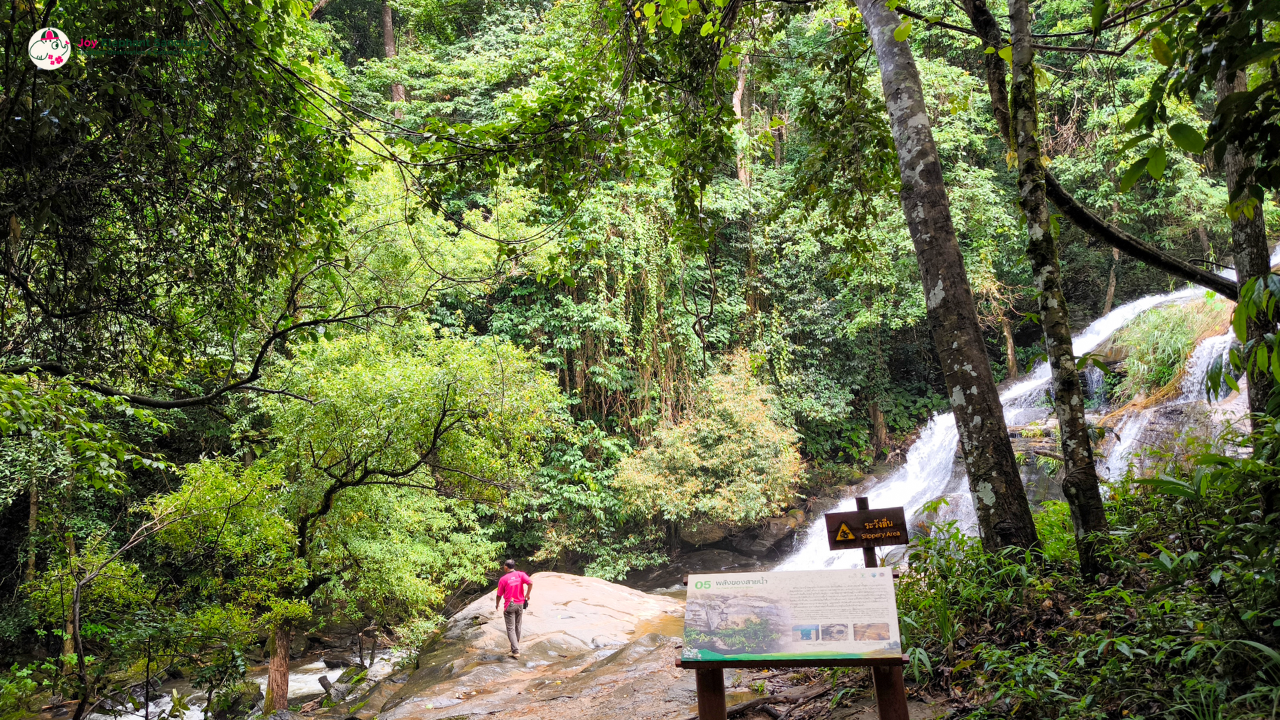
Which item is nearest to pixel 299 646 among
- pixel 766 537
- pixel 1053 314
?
pixel 766 537

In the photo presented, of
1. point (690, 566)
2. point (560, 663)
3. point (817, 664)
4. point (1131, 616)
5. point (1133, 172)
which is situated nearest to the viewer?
point (1133, 172)

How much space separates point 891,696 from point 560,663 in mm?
6182

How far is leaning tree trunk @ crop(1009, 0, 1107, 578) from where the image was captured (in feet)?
10.4

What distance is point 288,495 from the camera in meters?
6.81

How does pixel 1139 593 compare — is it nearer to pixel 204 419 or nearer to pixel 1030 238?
pixel 1030 238

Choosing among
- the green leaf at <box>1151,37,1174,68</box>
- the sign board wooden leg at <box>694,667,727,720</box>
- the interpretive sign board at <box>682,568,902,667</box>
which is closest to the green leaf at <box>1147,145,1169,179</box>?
the green leaf at <box>1151,37,1174,68</box>

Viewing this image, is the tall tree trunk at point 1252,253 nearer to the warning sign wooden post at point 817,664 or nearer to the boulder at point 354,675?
the warning sign wooden post at point 817,664

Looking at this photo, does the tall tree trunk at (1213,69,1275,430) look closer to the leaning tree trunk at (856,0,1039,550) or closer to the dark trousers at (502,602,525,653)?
the leaning tree trunk at (856,0,1039,550)

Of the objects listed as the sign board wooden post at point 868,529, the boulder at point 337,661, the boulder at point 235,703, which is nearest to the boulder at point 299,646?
the boulder at point 337,661

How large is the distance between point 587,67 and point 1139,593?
4.05 metres

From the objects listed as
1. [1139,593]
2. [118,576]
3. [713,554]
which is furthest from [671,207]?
[1139,593]

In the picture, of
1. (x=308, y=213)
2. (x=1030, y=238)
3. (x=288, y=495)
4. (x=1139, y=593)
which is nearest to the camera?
(x=1139, y=593)

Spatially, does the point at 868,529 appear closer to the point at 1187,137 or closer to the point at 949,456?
the point at 1187,137

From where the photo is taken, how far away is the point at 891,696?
8.37 ft
